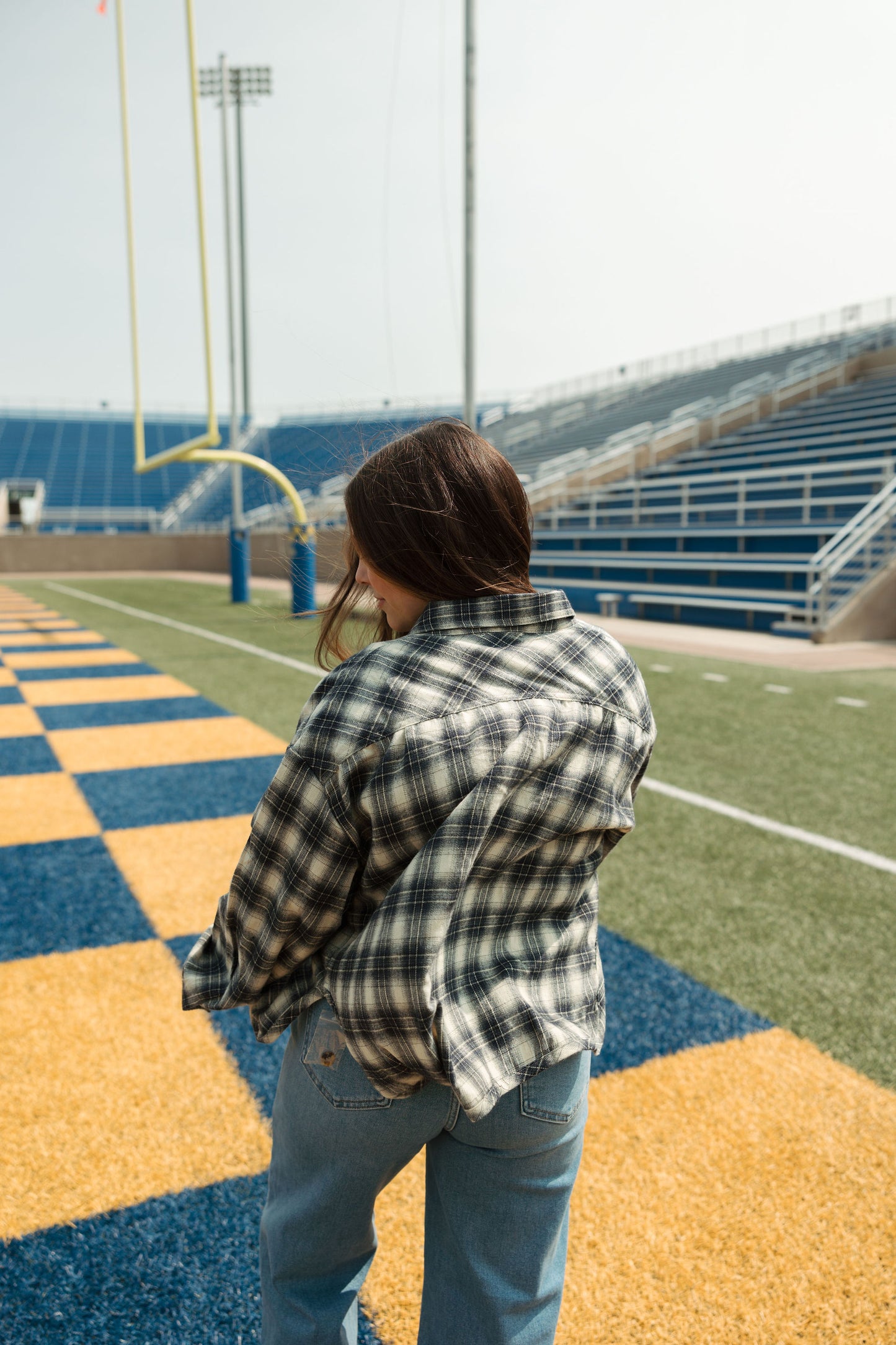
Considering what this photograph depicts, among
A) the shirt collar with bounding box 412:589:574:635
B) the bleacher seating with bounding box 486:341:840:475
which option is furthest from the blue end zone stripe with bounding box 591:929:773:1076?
the bleacher seating with bounding box 486:341:840:475

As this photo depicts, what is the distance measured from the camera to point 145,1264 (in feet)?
5.50

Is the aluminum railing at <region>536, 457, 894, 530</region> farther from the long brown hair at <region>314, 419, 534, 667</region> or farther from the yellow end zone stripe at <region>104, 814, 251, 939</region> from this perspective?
the long brown hair at <region>314, 419, 534, 667</region>

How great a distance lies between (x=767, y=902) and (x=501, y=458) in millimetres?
2591

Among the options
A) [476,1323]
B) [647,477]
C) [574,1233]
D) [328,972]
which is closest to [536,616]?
[328,972]

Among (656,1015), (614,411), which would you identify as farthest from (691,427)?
(656,1015)

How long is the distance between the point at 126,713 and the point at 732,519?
405 inches

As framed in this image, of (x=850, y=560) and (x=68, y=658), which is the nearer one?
(x=68, y=658)

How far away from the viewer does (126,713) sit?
6.48 meters

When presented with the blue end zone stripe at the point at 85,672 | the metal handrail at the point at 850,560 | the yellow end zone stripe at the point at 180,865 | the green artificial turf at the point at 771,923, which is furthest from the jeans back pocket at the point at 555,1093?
the metal handrail at the point at 850,560

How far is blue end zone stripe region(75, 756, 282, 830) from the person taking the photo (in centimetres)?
422

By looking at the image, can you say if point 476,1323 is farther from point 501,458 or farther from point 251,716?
point 251,716

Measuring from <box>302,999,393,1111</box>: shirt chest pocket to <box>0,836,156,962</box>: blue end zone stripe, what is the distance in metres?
2.05

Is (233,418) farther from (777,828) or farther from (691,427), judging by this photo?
(777,828)

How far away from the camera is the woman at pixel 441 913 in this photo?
Result: 983mm
